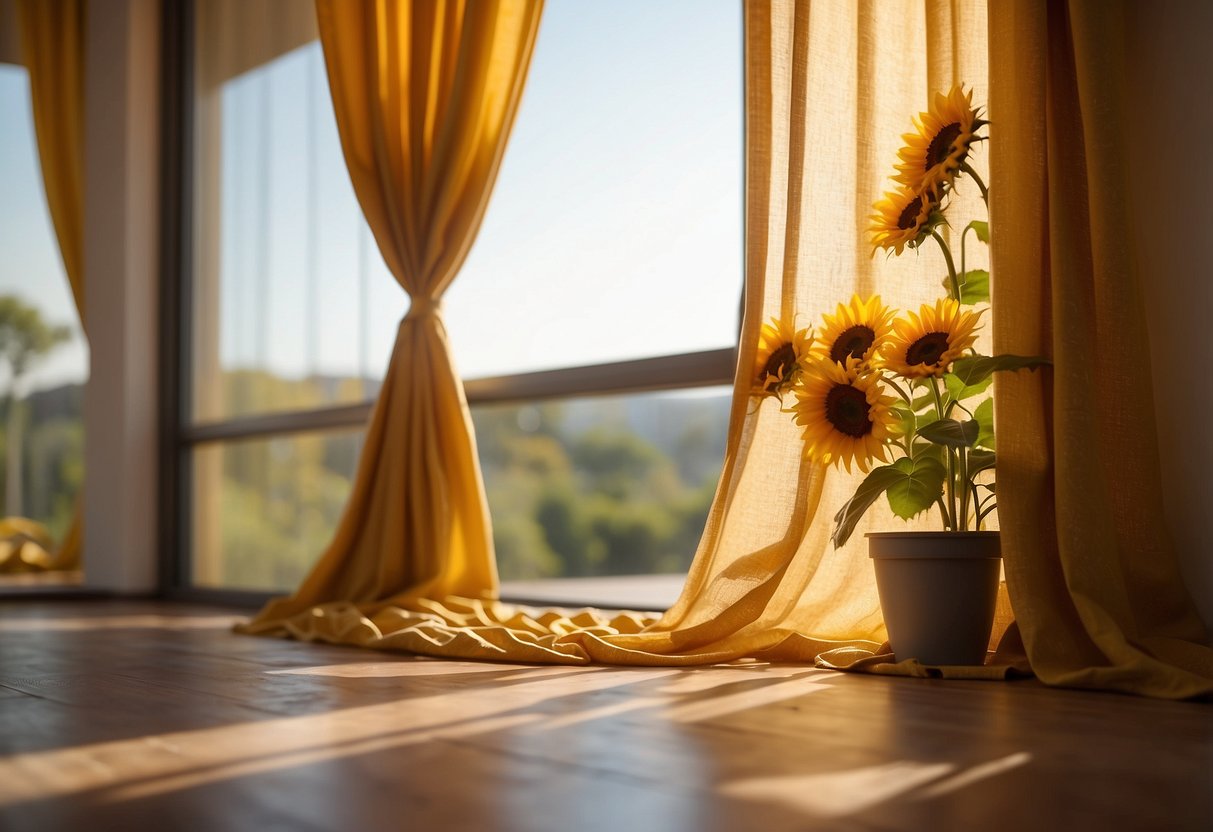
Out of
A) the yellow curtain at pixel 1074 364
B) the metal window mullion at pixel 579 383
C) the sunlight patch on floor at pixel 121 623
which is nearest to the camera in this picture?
the yellow curtain at pixel 1074 364

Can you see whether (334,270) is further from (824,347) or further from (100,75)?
(824,347)

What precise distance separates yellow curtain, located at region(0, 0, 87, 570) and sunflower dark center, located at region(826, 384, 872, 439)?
3.69 meters

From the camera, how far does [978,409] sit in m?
1.92

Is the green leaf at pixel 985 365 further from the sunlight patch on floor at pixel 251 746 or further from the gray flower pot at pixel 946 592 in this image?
the sunlight patch on floor at pixel 251 746

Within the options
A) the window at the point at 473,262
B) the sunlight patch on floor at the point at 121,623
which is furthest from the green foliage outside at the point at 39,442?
the sunlight patch on floor at the point at 121,623

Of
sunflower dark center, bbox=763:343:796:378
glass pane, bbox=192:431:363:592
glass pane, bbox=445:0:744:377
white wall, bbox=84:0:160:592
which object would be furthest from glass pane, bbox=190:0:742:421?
sunflower dark center, bbox=763:343:796:378

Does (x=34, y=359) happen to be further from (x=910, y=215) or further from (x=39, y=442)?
(x=910, y=215)

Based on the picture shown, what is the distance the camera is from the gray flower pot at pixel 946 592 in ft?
5.88

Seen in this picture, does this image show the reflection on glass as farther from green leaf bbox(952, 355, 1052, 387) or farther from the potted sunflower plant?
green leaf bbox(952, 355, 1052, 387)

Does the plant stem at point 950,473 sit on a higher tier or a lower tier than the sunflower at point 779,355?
lower

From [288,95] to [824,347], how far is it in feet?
8.28

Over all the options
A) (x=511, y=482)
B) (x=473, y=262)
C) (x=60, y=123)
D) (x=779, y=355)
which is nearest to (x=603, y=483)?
(x=511, y=482)

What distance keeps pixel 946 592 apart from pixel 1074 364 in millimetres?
371

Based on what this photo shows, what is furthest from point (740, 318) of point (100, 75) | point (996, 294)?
point (100, 75)
